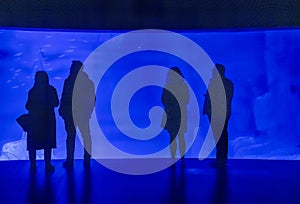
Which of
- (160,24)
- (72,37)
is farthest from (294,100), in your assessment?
(72,37)

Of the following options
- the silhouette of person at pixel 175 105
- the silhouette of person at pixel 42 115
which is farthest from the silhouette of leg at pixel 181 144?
the silhouette of person at pixel 42 115

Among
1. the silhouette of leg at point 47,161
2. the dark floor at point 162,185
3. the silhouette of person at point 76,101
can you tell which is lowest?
the dark floor at point 162,185

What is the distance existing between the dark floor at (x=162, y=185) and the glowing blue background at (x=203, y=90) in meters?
1.00

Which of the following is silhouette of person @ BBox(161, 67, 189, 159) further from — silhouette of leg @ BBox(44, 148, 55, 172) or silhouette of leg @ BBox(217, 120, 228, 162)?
silhouette of leg @ BBox(44, 148, 55, 172)

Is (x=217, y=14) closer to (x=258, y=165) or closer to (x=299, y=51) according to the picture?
(x=299, y=51)

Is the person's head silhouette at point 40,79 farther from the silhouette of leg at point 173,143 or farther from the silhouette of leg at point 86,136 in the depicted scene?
the silhouette of leg at point 173,143

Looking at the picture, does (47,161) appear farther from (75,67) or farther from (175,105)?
(175,105)

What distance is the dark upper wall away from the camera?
22.1 feet

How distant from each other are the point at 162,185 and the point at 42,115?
2.47 m

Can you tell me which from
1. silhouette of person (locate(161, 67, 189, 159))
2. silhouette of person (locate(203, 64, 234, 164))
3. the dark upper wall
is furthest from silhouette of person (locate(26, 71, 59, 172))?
silhouette of person (locate(203, 64, 234, 164))

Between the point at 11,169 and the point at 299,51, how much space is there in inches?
232

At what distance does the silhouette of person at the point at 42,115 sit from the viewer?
6695 mm

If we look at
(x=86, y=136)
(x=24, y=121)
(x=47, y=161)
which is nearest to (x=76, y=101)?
(x=86, y=136)

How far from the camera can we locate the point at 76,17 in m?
6.86
